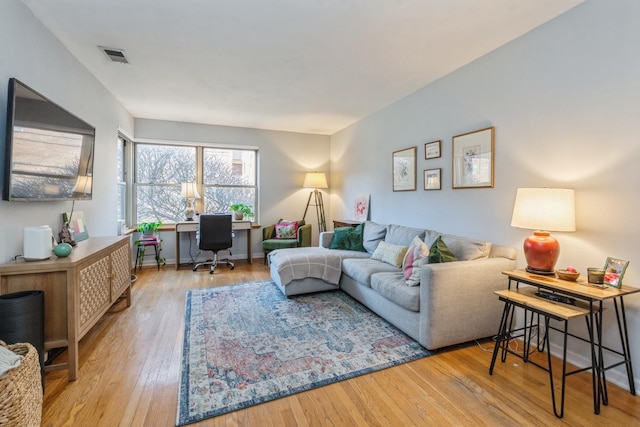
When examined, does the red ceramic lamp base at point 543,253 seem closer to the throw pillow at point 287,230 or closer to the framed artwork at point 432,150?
the framed artwork at point 432,150

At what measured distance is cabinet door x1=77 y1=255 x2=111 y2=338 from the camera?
6.86 feet

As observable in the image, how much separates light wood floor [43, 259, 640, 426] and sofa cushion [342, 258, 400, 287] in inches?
39.2

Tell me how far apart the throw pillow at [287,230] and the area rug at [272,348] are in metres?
1.90

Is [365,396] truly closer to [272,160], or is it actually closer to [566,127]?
[566,127]

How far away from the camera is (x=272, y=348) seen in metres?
2.37

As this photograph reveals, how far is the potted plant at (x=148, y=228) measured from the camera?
189 inches

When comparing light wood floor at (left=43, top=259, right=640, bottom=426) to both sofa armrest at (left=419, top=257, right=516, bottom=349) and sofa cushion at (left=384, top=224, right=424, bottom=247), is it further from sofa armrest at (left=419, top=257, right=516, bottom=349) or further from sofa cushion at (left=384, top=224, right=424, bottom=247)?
sofa cushion at (left=384, top=224, right=424, bottom=247)

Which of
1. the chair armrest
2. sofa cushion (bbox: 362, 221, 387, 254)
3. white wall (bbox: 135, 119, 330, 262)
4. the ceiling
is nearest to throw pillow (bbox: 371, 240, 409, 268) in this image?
sofa cushion (bbox: 362, 221, 387, 254)

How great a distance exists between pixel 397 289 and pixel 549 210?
1.25 m

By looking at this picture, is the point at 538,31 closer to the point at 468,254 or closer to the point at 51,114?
the point at 468,254

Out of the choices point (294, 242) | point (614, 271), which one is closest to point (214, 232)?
point (294, 242)

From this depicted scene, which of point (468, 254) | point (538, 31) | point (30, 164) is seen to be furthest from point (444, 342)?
point (30, 164)

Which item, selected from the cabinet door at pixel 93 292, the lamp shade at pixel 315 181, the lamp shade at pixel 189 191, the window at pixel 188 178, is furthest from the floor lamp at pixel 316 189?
the cabinet door at pixel 93 292

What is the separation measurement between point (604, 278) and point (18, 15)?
4.17 m
